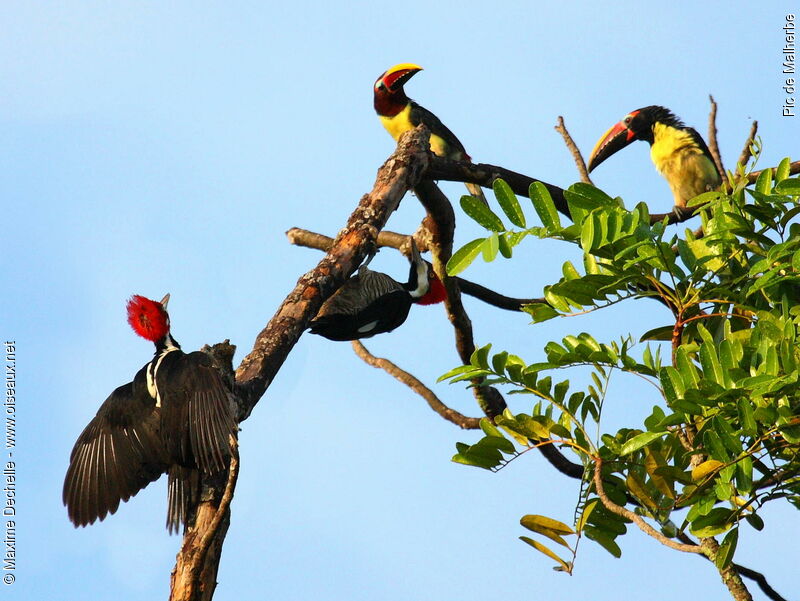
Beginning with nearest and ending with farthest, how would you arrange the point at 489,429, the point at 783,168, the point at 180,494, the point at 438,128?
1. the point at 783,168
2. the point at 489,429
3. the point at 180,494
4. the point at 438,128

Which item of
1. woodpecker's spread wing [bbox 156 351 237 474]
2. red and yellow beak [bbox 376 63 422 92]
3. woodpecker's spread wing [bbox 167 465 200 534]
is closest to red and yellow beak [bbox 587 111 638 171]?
red and yellow beak [bbox 376 63 422 92]

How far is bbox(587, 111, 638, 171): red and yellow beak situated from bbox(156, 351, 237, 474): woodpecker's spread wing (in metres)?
3.62

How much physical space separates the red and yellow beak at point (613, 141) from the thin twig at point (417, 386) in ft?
6.24

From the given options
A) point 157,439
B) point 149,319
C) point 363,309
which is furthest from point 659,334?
point 363,309

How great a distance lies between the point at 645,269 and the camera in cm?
267

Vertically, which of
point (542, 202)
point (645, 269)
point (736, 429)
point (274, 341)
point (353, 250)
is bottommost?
point (736, 429)

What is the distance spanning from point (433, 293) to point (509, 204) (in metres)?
2.96

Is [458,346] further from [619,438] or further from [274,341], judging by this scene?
[619,438]

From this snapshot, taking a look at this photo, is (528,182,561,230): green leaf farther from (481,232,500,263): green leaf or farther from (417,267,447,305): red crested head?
(417,267,447,305): red crested head

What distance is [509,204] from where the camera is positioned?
266 cm

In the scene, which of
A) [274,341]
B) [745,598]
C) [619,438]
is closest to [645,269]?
[619,438]

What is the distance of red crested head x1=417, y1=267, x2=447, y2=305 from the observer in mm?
5586

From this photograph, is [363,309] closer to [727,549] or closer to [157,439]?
[157,439]

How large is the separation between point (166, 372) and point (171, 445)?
0.95 feet
